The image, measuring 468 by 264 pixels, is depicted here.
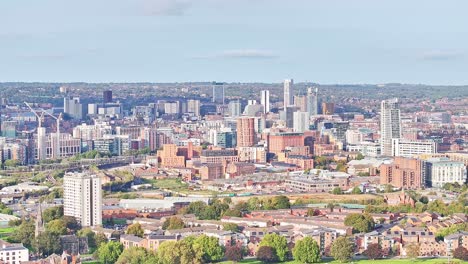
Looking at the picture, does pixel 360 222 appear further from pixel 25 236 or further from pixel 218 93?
pixel 218 93

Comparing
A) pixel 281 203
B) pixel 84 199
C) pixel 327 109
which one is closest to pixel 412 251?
pixel 281 203

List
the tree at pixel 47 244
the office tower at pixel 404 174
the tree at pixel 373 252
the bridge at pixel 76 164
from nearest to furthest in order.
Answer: the tree at pixel 373 252, the tree at pixel 47 244, the office tower at pixel 404 174, the bridge at pixel 76 164

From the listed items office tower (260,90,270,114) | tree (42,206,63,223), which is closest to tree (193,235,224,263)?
tree (42,206,63,223)

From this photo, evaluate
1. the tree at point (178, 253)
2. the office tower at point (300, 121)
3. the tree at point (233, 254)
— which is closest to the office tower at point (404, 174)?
the tree at point (233, 254)

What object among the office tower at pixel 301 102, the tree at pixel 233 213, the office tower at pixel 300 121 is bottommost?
the tree at pixel 233 213

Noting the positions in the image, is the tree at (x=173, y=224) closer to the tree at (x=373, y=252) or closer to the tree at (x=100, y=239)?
the tree at (x=100, y=239)

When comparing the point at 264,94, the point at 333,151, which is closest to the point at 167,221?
the point at 333,151
